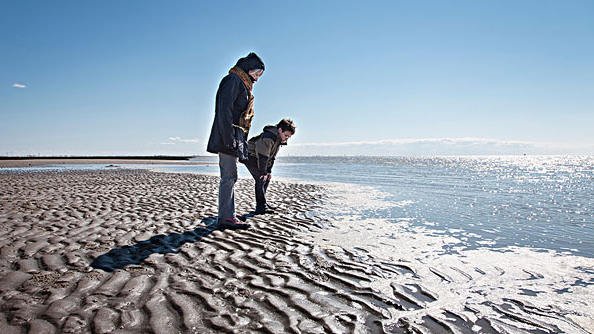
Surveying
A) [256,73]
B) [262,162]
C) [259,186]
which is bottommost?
[259,186]

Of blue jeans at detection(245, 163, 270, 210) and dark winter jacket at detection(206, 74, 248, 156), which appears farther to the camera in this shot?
blue jeans at detection(245, 163, 270, 210)

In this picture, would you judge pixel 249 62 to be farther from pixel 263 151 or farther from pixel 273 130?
pixel 263 151

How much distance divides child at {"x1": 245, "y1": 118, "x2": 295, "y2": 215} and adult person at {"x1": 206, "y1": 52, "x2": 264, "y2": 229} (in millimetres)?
1199

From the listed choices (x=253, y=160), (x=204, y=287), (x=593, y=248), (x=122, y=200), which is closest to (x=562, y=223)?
(x=593, y=248)

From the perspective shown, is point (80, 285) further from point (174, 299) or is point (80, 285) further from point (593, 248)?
point (593, 248)

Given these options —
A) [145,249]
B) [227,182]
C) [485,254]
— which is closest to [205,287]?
[145,249]

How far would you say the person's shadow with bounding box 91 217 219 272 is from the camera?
4.08 m

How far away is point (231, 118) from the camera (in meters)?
5.77

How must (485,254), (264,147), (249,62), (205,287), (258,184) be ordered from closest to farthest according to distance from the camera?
(205,287) < (485,254) < (249,62) < (264,147) < (258,184)

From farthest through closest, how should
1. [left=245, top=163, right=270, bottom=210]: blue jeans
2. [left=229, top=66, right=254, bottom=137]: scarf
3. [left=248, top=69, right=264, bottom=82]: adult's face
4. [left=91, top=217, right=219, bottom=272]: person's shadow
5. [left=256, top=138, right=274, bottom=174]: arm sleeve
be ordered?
[left=245, top=163, right=270, bottom=210]: blue jeans, [left=256, top=138, right=274, bottom=174]: arm sleeve, [left=248, top=69, right=264, bottom=82]: adult's face, [left=229, top=66, right=254, bottom=137]: scarf, [left=91, top=217, right=219, bottom=272]: person's shadow

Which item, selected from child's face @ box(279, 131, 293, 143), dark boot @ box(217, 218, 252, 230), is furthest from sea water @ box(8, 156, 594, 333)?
child's face @ box(279, 131, 293, 143)

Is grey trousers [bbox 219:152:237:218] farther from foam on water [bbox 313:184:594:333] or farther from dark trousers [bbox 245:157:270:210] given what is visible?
foam on water [bbox 313:184:594:333]

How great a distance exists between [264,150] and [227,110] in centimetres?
189

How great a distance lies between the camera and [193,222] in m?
6.76
